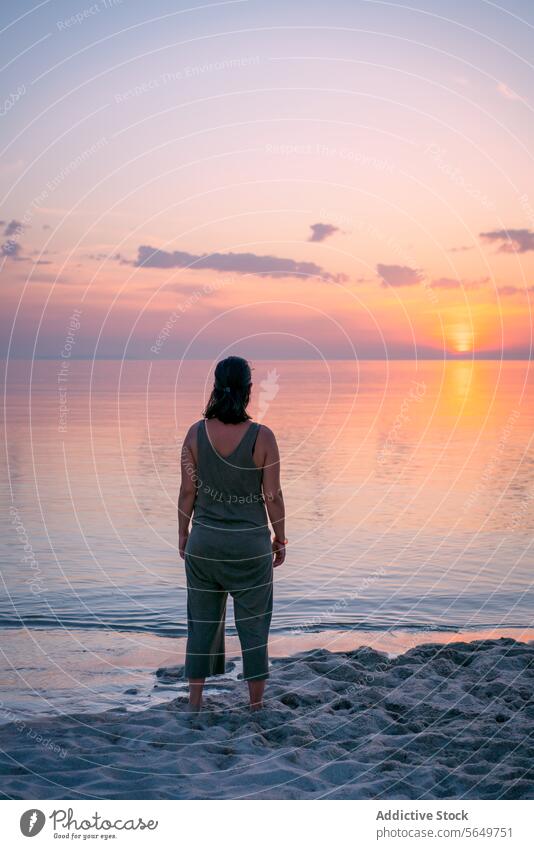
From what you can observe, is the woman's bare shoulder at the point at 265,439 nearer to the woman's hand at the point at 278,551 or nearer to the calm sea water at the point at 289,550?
the woman's hand at the point at 278,551

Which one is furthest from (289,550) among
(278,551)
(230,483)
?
(230,483)

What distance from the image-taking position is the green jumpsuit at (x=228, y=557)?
7457 mm

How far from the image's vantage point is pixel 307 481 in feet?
71.1

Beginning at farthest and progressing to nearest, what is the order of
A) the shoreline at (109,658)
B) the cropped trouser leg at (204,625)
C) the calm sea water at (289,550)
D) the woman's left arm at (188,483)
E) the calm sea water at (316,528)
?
the calm sea water at (316,528) < the calm sea water at (289,550) < the shoreline at (109,658) < the cropped trouser leg at (204,625) < the woman's left arm at (188,483)

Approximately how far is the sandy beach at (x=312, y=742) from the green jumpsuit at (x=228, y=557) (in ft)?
1.76

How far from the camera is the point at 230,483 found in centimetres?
745

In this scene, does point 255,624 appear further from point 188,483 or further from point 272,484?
point 188,483

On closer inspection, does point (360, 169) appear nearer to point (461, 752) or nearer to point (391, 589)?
point (391, 589)

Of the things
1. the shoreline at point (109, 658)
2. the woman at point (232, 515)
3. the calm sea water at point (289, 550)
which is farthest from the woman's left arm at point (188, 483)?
the calm sea water at point (289, 550)

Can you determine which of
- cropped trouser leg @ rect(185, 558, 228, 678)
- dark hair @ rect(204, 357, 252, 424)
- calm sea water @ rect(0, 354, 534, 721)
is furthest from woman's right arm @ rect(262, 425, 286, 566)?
calm sea water @ rect(0, 354, 534, 721)

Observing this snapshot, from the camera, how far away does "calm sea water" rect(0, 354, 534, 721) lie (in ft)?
34.3

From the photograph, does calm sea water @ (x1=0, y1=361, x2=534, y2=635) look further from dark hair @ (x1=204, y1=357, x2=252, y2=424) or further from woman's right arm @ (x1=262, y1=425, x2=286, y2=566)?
dark hair @ (x1=204, y1=357, x2=252, y2=424)

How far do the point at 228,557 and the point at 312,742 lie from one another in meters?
1.52

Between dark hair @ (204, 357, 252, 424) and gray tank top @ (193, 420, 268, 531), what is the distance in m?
0.15
